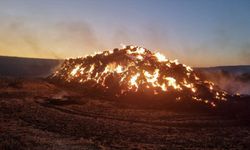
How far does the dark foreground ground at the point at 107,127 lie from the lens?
12.0 m

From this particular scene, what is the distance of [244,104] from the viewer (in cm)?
1955

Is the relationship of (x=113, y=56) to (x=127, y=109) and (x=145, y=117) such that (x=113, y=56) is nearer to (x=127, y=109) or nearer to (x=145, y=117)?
(x=127, y=109)

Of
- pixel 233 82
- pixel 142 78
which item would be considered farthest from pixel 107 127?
pixel 233 82

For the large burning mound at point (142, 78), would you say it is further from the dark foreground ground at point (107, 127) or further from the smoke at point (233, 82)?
the smoke at point (233, 82)

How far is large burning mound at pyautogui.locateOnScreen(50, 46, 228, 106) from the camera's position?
857 inches

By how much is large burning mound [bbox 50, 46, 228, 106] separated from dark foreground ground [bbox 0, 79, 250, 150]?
7.25ft

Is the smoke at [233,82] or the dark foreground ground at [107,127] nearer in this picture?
the dark foreground ground at [107,127]

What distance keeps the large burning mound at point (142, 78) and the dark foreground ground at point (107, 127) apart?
2.21 metres

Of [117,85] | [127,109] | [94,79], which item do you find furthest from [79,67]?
[127,109]

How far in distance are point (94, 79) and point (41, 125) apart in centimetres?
1278

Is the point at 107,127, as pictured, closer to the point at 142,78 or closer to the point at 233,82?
the point at 142,78

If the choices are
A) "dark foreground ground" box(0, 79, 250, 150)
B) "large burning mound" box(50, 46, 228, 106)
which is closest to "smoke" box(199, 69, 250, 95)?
"large burning mound" box(50, 46, 228, 106)

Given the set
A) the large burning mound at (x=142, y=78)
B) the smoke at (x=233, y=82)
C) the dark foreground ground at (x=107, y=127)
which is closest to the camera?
the dark foreground ground at (x=107, y=127)

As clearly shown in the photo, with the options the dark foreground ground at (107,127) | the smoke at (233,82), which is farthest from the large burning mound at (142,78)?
the smoke at (233,82)
